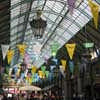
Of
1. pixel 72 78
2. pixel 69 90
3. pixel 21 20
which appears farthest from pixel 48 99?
pixel 69 90

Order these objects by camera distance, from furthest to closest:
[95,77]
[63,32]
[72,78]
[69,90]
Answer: [69,90]
[72,78]
[63,32]
[95,77]

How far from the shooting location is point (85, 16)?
2952 cm

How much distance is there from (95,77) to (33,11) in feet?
29.5

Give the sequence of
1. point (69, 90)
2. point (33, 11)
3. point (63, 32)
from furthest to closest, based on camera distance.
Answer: point (69, 90)
point (63, 32)
point (33, 11)

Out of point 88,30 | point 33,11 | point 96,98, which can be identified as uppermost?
point 33,11

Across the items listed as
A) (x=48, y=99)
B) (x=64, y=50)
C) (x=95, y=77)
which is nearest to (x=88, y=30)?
(x=95, y=77)

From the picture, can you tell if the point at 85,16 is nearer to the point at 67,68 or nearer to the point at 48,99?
the point at 48,99

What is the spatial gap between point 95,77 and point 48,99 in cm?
424

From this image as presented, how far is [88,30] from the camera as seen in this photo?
31203 mm

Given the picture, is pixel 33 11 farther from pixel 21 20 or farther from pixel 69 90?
pixel 69 90

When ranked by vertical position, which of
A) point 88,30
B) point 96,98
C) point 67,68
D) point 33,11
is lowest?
point 96,98

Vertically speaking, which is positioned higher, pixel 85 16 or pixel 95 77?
pixel 85 16

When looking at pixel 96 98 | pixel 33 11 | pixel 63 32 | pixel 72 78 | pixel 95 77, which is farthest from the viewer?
pixel 72 78

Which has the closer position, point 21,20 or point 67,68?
point 21,20
